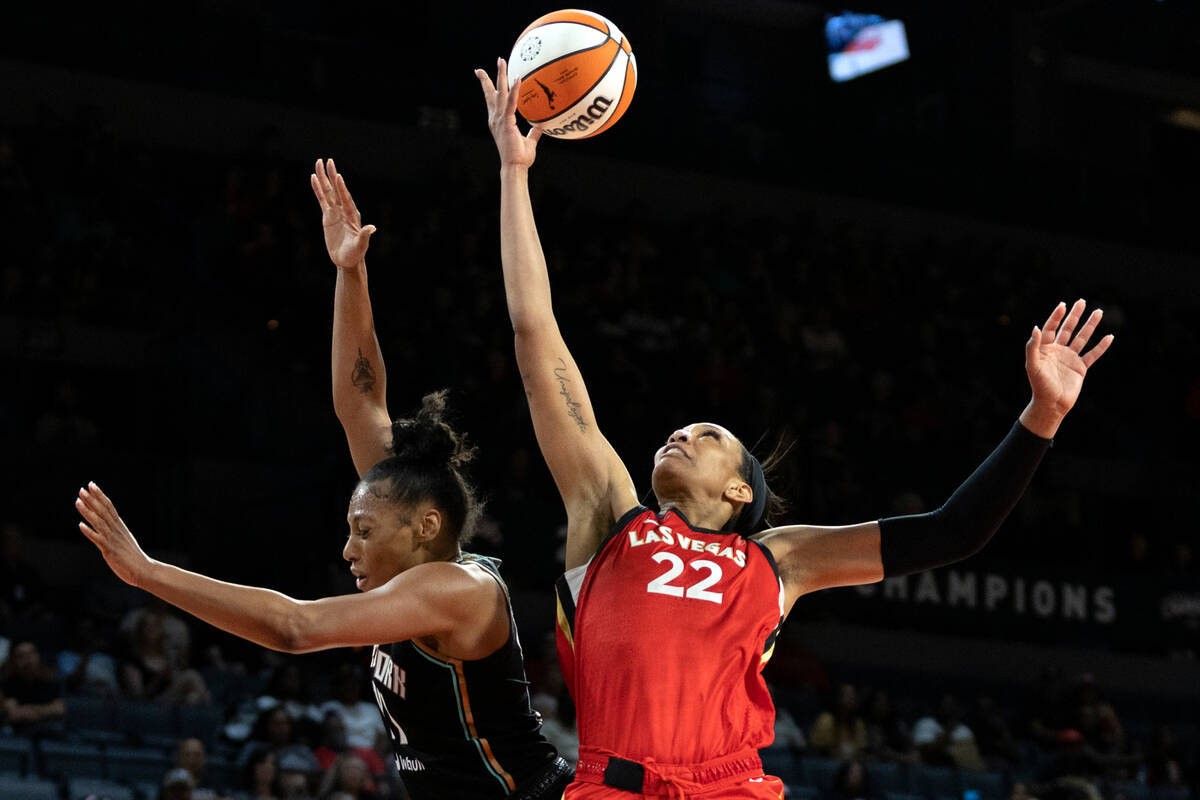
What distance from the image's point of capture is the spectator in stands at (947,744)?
11781 millimetres

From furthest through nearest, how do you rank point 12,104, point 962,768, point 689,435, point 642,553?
point 12,104, point 962,768, point 689,435, point 642,553

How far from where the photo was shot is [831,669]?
13.7m

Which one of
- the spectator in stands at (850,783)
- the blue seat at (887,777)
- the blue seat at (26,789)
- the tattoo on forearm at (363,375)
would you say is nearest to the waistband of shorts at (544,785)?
the tattoo on forearm at (363,375)

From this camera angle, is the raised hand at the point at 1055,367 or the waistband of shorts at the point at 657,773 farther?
the raised hand at the point at 1055,367

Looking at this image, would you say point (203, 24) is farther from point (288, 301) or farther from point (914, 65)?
point (914, 65)

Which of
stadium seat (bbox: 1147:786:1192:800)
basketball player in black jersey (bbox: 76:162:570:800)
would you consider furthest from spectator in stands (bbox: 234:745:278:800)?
stadium seat (bbox: 1147:786:1192:800)

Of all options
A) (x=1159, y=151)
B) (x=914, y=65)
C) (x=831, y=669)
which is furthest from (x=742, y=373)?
(x=1159, y=151)

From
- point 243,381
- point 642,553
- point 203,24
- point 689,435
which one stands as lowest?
point 642,553

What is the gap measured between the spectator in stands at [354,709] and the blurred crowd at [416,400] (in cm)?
2

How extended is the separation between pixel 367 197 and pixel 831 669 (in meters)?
6.60

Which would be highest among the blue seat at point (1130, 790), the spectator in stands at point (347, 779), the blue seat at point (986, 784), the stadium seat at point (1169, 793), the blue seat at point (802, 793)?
the spectator in stands at point (347, 779)

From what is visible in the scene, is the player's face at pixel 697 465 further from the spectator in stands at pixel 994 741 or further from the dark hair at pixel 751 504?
the spectator in stands at pixel 994 741

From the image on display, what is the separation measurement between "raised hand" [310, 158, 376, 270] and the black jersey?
1.15 m

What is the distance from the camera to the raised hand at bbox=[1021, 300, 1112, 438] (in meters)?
3.95
